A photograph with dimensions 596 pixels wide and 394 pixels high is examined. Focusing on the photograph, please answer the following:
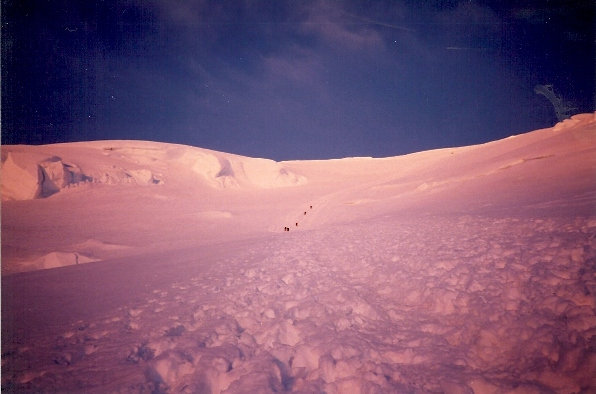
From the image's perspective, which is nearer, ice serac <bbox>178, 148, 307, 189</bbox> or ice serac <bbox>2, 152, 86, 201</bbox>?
ice serac <bbox>2, 152, 86, 201</bbox>

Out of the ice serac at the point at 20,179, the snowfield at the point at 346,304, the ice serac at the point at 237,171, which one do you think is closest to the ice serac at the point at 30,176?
the ice serac at the point at 20,179

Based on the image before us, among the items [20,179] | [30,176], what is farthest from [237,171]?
[20,179]

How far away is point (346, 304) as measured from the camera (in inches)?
172

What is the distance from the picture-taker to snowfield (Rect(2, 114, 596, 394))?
295cm

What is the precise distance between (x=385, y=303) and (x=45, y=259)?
31.7 ft

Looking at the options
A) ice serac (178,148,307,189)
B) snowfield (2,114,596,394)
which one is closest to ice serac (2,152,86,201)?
snowfield (2,114,596,394)

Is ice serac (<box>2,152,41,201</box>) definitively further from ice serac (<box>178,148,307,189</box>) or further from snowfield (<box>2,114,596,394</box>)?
ice serac (<box>178,148,307,189</box>)

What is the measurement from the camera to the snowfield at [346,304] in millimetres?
2951

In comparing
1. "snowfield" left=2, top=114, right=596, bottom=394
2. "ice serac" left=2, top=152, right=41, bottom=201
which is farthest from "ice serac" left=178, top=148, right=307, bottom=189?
"snowfield" left=2, top=114, right=596, bottom=394

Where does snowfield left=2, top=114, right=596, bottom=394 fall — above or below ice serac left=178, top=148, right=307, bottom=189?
below

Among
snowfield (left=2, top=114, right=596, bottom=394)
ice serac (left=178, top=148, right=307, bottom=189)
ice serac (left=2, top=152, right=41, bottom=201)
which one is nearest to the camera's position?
snowfield (left=2, top=114, right=596, bottom=394)

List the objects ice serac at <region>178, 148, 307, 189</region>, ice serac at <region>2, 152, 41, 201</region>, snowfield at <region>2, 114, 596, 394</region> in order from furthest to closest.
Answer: ice serac at <region>178, 148, 307, 189</region> < ice serac at <region>2, 152, 41, 201</region> < snowfield at <region>2, 114, 596, 394</region>

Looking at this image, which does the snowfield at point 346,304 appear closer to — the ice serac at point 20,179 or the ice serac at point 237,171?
the ice serac at point 20,179

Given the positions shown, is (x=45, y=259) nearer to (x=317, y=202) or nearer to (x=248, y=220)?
(x=248, y=220)
